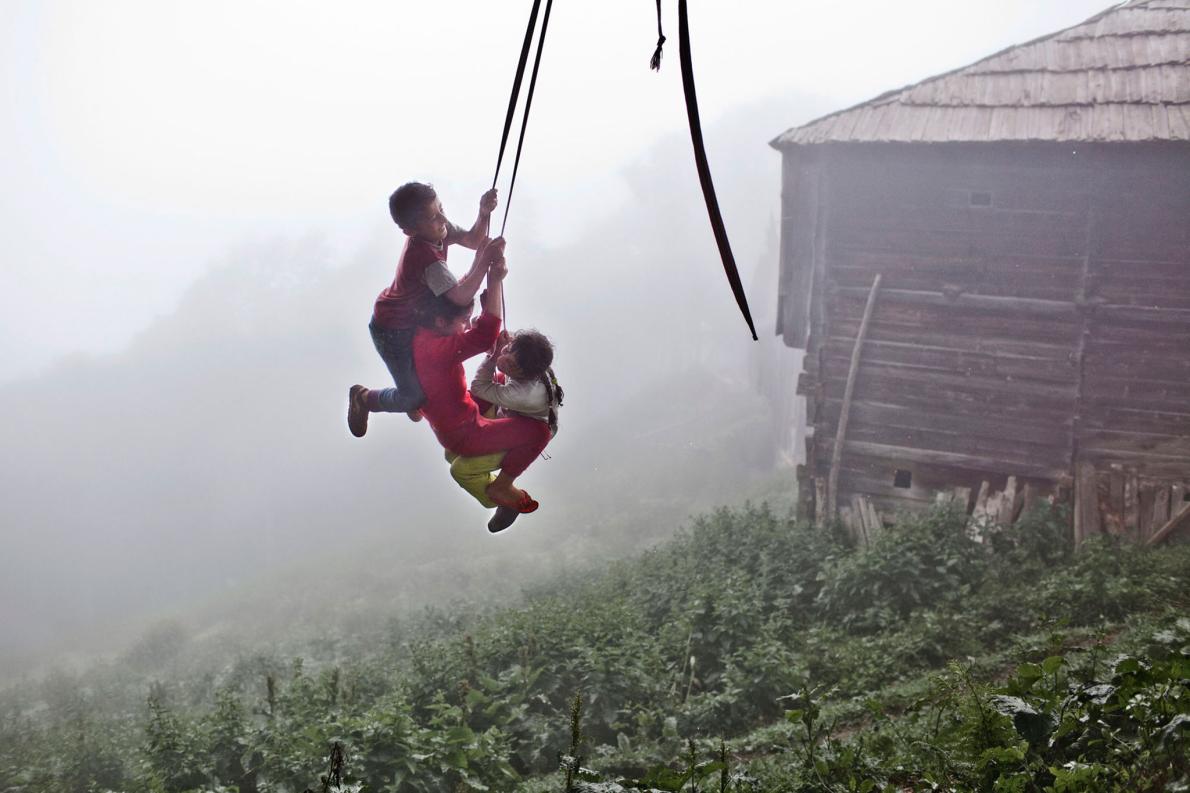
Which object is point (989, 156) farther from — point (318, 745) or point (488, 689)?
point (318, 745)

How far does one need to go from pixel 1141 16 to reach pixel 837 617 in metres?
10.2

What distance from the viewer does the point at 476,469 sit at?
2.92 m

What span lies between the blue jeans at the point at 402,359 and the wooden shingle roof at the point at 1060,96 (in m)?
10.5

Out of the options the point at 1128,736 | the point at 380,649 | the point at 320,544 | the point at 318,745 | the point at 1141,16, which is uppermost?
the point at 1141,16

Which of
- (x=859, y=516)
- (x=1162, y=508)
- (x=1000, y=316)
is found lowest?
(x=859, y=516)

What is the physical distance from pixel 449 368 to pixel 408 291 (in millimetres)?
258

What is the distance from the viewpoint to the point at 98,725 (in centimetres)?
1175

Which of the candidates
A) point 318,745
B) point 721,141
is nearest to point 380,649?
point 318,745

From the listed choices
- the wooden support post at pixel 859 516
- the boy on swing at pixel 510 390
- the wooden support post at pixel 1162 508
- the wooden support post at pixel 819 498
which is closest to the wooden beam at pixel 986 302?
the wooden support post at pixel 1162 508

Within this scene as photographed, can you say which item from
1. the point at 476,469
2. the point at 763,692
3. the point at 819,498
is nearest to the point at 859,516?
the point at 819,498

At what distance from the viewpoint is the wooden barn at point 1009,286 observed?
11.8m

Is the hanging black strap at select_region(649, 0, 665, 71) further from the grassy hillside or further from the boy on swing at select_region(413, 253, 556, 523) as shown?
the grassy hillside

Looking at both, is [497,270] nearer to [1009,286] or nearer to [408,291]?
[408,291]

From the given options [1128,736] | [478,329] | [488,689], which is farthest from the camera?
[488,689]
